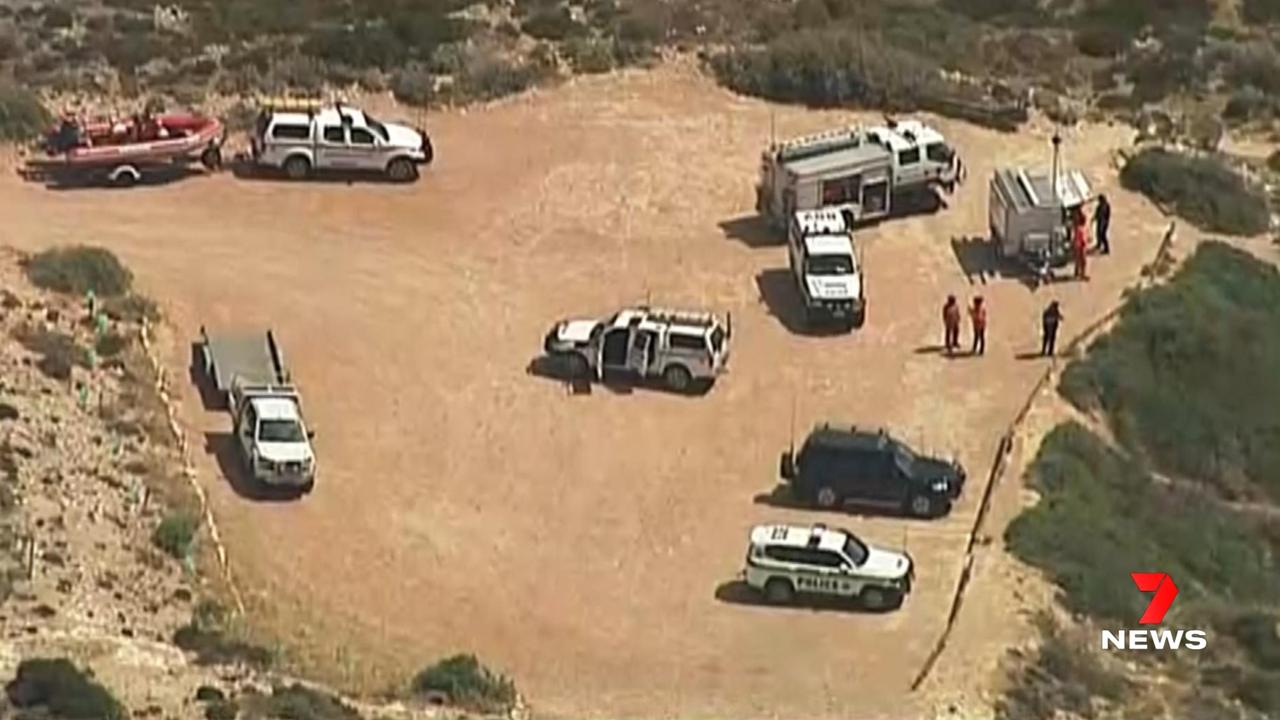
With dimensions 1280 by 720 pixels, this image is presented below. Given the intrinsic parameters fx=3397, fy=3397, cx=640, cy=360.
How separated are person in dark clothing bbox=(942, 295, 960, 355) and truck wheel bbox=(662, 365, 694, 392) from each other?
5.48 m

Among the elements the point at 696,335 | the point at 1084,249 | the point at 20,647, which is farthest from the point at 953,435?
the point at 20,647

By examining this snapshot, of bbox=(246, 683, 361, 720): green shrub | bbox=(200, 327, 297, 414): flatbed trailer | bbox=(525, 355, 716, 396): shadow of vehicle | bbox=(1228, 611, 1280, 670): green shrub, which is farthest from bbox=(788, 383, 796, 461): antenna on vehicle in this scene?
bbox=(246, 683, 361, 720): green shrub

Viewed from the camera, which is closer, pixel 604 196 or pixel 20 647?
pixel 20 647

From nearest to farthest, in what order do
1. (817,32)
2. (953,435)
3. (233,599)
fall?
(233,599)
(953,435)
(817,32)

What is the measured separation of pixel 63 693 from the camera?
46.2 m

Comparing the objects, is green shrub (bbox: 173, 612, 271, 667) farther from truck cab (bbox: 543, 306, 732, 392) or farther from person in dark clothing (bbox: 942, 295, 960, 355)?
person in dark clothing (bbox: 942, 295, 960, 355)

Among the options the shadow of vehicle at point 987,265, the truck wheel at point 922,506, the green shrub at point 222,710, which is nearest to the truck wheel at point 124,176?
the shadow of vehicle at point 987,265

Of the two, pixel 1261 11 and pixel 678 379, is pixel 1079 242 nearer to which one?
pixel 678 379

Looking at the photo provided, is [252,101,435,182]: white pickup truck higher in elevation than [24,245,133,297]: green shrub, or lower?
higher

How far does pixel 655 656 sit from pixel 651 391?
1111cm

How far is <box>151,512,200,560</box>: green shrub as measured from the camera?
177 ft

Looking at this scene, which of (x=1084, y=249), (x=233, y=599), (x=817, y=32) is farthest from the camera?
(x=817, y=32)

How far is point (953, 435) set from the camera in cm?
6181

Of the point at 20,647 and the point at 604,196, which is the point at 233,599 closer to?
the point at 20,647
